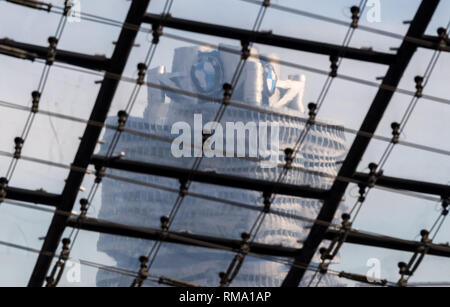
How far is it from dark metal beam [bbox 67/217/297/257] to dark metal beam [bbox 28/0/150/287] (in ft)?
0.97

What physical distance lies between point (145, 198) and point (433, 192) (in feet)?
18.6

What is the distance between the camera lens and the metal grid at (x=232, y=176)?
537 inches

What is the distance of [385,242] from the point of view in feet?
49.4

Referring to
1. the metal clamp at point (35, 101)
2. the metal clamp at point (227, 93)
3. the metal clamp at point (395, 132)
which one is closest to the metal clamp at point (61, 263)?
the metal clamp at point (35, 101)

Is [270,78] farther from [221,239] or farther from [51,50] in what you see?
[51,50]

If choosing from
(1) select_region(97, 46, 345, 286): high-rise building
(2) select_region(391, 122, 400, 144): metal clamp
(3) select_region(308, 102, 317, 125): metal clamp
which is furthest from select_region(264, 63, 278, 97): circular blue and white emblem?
(2) select_region(391, 122, 400, 144): metal clamp

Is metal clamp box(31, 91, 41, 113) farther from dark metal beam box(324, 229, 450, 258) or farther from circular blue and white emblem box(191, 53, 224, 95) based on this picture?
dark metal beam box(324, 229, 450, 258)

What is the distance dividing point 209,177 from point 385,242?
120 inches

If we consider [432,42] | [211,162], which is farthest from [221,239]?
[432,42]

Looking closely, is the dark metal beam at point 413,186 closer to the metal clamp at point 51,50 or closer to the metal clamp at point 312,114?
the metal clamp at point 312,114

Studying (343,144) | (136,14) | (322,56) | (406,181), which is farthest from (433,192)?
(136,14)

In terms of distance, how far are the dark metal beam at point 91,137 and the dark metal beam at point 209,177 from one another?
327mm

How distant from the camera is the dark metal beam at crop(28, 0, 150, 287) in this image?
13.4 m
